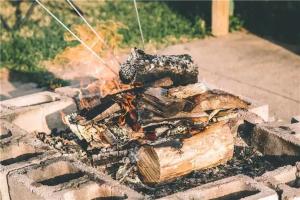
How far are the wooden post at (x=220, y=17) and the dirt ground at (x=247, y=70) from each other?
156 mm

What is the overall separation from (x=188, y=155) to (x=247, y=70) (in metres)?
4.36

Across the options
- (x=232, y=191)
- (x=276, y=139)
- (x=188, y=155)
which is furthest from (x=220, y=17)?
(x=232, y=191)

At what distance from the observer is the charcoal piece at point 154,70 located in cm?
592

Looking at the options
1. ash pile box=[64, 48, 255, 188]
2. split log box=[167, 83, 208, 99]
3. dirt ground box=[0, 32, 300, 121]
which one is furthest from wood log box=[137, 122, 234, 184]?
dirt ground box=[0, 32, 300, 121]

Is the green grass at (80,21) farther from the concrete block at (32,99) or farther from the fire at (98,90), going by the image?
the fire at (98,90)

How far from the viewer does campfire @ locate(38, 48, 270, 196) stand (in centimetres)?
525

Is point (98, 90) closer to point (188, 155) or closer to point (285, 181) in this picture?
point (188, 155)

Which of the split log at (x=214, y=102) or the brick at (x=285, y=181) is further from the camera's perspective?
the split log at (x=214, y=102)

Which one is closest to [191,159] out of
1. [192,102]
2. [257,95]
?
[192,102]

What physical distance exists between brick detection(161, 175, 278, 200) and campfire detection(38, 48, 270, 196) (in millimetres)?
480

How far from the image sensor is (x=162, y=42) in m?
10.6

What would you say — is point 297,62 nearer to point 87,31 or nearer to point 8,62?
point 87,31

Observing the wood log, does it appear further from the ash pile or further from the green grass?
the green grass

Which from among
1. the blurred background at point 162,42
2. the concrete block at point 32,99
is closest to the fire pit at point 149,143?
the concrete block at point 32,99
